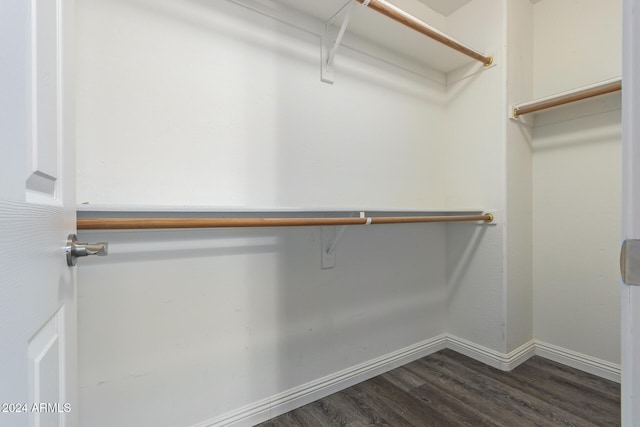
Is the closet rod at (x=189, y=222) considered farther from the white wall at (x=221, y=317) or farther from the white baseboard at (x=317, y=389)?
the white baseboard at (x=317, y=389)

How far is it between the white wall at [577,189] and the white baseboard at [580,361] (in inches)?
1.2

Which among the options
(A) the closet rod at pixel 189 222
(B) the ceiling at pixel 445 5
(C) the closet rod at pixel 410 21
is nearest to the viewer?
(A) the closet rod at pixel 189 222

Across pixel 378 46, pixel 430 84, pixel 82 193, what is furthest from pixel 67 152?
pixel 430 84

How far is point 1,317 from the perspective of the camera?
0.90 ft

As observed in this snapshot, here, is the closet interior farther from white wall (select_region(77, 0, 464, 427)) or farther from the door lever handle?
the door lever handle

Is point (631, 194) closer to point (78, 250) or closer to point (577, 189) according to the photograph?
point (78, 250)

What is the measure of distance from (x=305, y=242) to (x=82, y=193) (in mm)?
906

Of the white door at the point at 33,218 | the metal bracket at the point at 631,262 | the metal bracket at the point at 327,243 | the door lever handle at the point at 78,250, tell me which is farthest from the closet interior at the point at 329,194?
the metal bracket at the point at 631,262

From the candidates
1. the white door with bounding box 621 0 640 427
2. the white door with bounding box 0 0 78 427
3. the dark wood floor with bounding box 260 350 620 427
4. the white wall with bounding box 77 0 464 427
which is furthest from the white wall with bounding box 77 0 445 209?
the white door with bounding box 621 0 640 427

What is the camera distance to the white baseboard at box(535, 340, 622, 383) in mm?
1638

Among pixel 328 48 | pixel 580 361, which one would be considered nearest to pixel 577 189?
pixel 580 361

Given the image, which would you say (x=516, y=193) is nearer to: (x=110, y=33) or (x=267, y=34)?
(x=267, y=34)

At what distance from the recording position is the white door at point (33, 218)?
0.30 metres

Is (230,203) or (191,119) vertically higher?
(191,119)
